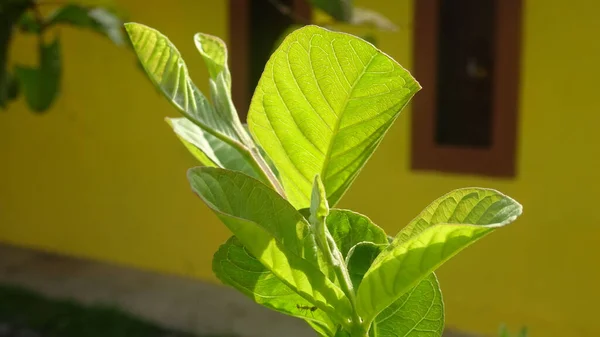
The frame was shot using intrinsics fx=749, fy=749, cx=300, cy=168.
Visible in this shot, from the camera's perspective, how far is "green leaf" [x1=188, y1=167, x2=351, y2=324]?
1.30 feet

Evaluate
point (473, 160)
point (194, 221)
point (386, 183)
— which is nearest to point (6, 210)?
point (194, 221)

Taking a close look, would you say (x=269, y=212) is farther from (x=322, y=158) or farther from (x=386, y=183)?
(x=386, y=183)

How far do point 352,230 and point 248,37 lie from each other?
375 cm

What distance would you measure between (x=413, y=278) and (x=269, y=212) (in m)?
0.08

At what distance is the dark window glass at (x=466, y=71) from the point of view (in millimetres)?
3402

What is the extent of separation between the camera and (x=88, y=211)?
533cm

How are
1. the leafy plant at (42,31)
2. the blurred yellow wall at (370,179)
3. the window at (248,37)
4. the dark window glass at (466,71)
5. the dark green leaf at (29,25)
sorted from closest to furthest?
the leafy plant at (42,31) < the dark green leaf at (29,25) < the blurred yellow wall at (370,179) < the dark window glass at (466,71) < the window at (248,37)

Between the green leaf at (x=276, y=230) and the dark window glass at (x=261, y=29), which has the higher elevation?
the dark window glass at (x=261, y=29)

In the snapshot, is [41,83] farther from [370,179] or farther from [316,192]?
[370,179]

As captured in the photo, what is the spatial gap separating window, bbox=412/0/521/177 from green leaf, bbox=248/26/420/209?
9.98 feet

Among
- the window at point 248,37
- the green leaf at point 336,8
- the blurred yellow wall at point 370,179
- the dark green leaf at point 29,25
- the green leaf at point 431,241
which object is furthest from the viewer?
the window at point 248,37

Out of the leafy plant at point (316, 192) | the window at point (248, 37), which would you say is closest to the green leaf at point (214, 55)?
the leafy plant at point (316, 192)

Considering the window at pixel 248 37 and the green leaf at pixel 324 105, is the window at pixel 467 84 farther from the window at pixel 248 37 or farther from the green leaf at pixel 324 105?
the green leaf at pixel 324 105

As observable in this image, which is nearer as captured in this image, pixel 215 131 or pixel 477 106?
pixel 215 131
